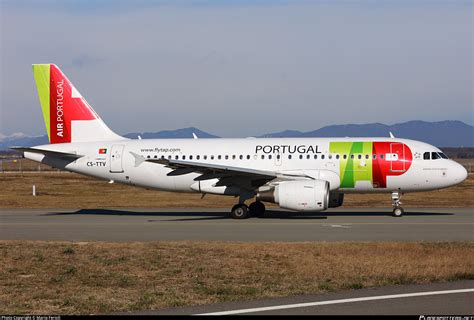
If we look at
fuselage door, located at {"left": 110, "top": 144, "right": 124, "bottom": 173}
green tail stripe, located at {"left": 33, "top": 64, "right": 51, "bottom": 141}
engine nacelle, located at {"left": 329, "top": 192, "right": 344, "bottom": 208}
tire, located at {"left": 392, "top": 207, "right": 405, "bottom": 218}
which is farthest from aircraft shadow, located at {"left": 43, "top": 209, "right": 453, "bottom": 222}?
green tail stripe, located at {"left": 33, "top": 64, "right": 51, "bottom": 141}

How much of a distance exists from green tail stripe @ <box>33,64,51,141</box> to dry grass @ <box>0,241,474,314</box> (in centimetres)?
1532

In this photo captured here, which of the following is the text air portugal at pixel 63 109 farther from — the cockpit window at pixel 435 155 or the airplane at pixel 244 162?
the cockpit window at pixel 435 155

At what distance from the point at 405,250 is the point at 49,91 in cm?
2252

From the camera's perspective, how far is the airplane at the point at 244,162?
31.8 metres

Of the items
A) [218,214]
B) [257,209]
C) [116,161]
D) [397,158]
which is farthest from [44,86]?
[397,158]

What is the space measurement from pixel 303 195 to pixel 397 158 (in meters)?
4.94

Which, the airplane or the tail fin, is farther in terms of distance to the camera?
the tail fin

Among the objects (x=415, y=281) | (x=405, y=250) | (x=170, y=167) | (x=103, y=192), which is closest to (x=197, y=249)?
(x=405, y=250)

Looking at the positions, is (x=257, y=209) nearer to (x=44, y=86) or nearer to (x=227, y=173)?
(x=227, y=173)

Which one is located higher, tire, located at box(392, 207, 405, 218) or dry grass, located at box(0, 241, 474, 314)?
tire, located at box(392, 207, 405, 218)

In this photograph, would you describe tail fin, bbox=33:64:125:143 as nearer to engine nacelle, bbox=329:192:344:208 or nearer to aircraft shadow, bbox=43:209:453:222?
aircraft shadow, bbox=43:209:453:222

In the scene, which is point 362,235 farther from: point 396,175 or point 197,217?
point 197,217

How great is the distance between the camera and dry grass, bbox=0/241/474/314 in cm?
1305

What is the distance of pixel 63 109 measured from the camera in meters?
36.1
